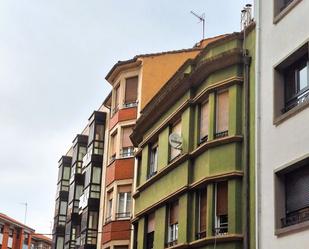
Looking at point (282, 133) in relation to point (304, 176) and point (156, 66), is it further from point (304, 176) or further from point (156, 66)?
point (156, 66)

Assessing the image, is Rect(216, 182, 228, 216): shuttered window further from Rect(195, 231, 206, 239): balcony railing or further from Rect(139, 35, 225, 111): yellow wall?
Rect(139, 35, 225, 111): yellow wall

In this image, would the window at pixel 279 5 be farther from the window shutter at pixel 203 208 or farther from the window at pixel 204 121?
the window shutter at pixel 203 208

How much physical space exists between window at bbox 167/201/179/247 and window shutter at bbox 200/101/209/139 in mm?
2875

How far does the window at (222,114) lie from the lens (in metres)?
19.6

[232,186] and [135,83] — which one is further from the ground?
[135,83]

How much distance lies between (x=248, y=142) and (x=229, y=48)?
3.31 m

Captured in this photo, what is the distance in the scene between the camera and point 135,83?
115ft

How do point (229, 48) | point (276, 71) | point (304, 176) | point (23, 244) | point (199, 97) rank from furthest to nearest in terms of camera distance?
point (23, 244)
point (199, 97)
point (229, 48)
point (276, 71)
point (304, 176)

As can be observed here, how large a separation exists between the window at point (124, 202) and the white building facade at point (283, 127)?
1597cm

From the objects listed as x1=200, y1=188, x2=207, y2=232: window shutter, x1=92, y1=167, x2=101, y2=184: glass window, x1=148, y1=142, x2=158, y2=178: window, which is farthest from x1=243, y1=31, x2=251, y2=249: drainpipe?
x1=92, y1=167, x2=101, y2=184: glass window

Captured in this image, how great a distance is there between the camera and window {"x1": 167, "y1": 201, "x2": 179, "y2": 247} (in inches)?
863

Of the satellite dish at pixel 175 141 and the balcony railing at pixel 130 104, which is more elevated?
the balcony railing at pixel 130 104

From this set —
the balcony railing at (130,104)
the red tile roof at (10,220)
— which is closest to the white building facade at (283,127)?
the balcony railing at (130,104)

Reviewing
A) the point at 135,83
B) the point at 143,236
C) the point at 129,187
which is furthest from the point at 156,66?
the point at 143,236
